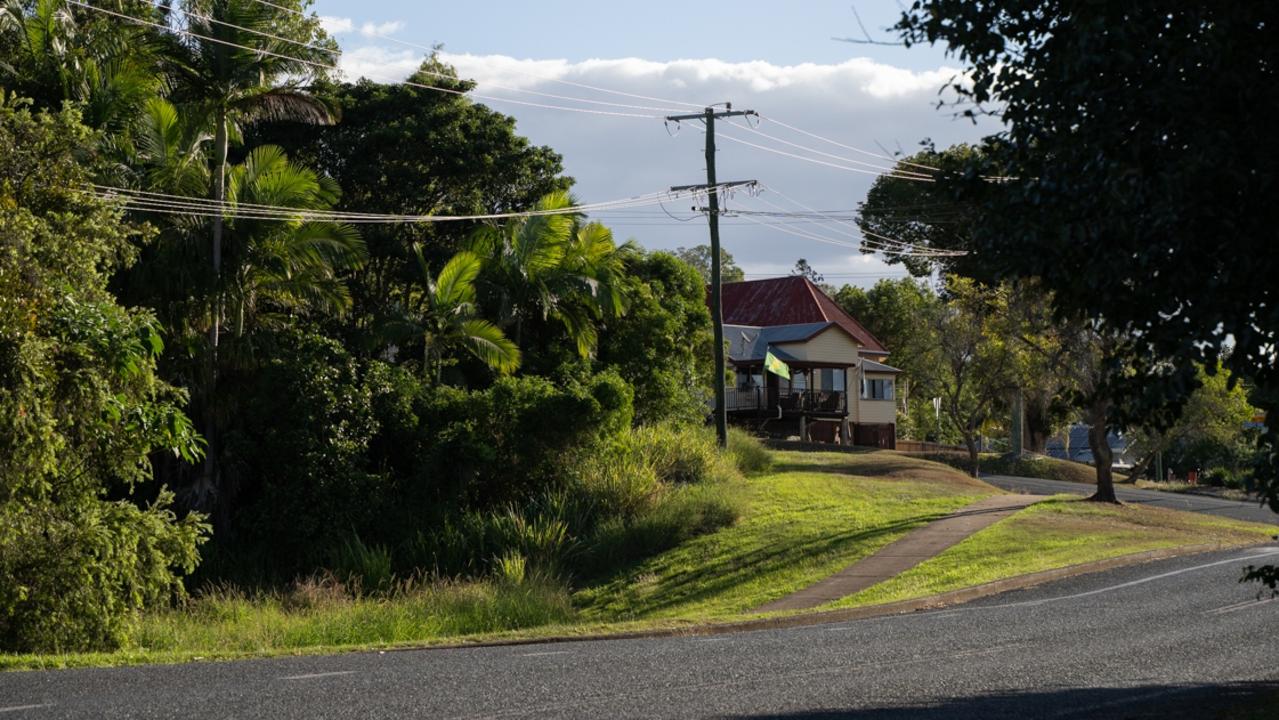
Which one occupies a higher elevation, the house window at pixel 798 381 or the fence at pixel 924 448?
the house window at pixel 798 381

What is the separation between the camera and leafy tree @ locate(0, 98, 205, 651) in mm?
14961

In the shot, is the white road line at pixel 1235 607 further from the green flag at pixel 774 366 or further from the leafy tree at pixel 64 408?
the green flag at pixel 774 366

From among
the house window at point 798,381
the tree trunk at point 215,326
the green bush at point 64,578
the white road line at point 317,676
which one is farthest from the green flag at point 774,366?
the white road line at point 317,676

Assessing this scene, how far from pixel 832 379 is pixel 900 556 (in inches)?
1300

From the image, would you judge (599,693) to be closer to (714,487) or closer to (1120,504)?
(714,487)

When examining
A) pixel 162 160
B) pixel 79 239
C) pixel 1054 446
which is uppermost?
pixel 162 160

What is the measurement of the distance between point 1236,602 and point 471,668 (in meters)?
10.8

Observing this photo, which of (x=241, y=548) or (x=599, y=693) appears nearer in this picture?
(x=599, y=693)

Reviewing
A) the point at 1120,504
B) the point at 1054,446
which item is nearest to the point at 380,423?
the point at 1120,504

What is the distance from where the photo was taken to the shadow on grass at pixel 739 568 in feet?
75.8

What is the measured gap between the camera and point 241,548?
90.7ft

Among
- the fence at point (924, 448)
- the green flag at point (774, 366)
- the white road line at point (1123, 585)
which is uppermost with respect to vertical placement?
the green flag at point (774, 366)

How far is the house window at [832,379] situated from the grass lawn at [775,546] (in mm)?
21650

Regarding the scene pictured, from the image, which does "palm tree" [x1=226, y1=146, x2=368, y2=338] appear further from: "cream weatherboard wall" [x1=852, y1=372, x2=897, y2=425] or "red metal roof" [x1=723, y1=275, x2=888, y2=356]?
"cream weatherboard wall" [x1=852, y1=372, x2=897, y2=425]
